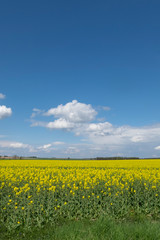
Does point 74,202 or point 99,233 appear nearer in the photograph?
point 99,233

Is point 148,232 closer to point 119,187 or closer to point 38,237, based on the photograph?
point 38,237

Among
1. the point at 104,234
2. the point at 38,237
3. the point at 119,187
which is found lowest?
the point at 38,237

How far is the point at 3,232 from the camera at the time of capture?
6.78 metres

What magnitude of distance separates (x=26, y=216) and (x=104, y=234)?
343 centimetres

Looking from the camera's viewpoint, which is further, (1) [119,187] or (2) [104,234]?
(1) [119,187]

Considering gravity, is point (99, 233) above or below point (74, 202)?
below

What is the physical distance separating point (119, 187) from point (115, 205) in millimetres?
1426

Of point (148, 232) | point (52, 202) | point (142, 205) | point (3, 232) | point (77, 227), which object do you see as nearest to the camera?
point (148, 232)

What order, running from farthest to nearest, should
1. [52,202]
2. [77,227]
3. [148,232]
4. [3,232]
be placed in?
[52,202]
[3,232]
[77,227]
[148,232]

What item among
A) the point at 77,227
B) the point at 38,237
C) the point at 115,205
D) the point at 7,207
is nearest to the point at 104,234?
the point at 77,227

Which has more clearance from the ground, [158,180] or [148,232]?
[158,180]

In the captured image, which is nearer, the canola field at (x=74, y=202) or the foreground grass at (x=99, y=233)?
the foreground grass at (x=99, y=233)

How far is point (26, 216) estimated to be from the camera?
754 centimetres

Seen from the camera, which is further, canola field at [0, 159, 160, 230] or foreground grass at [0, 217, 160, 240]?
canola field at [0, 159, 160, 230]
